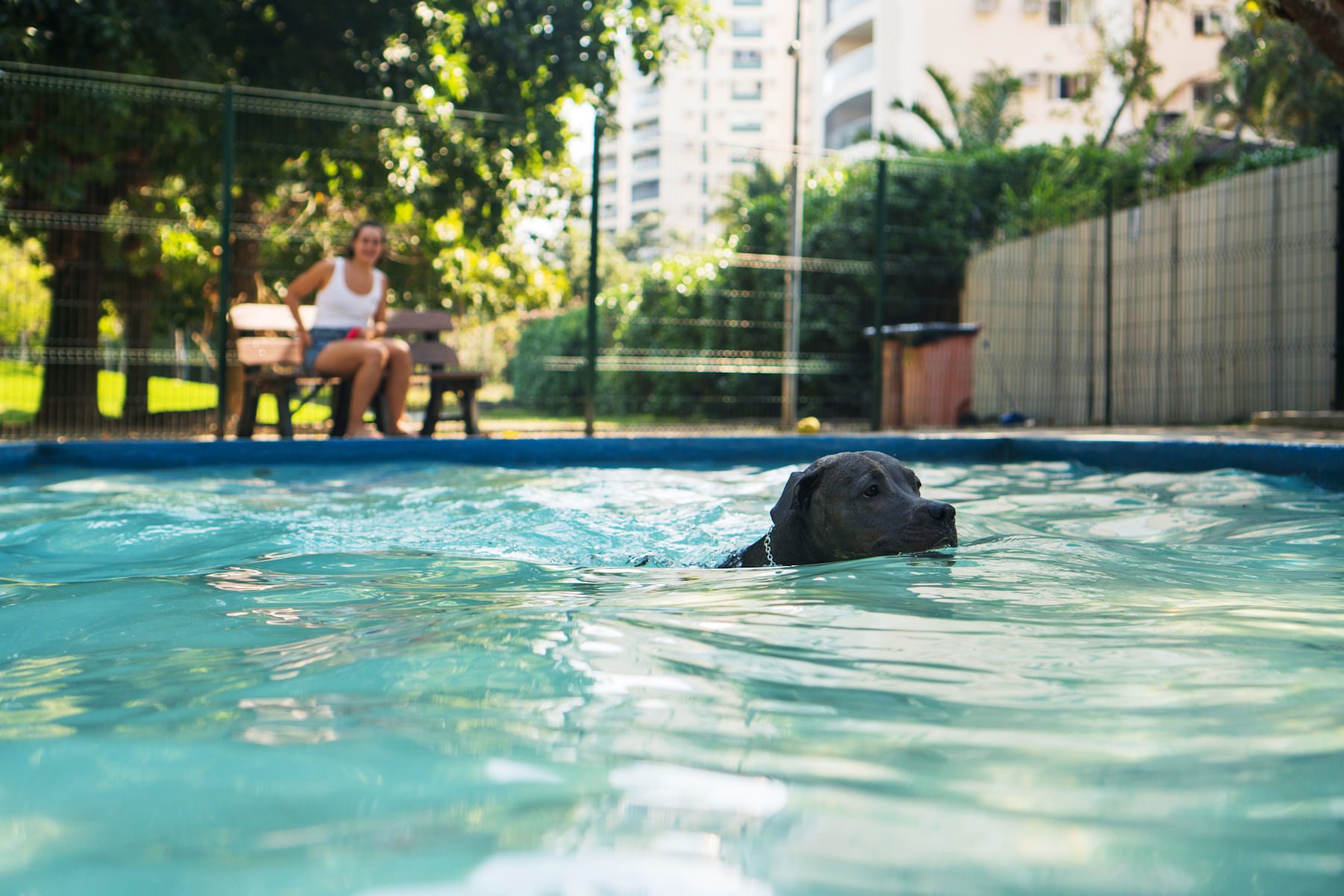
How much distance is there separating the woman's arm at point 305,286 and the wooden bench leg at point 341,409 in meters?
0.41

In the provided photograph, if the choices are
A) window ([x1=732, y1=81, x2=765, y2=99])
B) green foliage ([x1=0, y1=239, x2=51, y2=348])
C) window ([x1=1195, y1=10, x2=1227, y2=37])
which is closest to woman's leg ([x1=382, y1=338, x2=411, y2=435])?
green foliage ([x1=0, y1=239, x2=51, y2=348])

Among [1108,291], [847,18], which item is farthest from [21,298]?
[847,18]

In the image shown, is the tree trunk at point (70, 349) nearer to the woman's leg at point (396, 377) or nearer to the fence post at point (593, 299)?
the woman's leg at point (396, 377)

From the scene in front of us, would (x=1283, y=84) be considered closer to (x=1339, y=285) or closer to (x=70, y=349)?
(x=1339, y=285)

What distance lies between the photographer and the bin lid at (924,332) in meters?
12.1

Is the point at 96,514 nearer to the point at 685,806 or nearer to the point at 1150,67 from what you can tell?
the point at 685,806

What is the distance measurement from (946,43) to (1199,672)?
131ft

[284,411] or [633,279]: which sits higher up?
[633,279]

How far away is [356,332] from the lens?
8.48 meters

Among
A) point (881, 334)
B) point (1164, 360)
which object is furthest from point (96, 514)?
point (1164, 360)

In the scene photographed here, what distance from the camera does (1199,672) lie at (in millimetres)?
2037

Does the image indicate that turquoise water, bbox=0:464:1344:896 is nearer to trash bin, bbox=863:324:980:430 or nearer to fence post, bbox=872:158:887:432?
fence post, bbox=872:158:887:432

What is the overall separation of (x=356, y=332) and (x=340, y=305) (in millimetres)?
233

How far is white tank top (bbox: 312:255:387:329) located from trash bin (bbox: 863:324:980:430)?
5.69 meters
